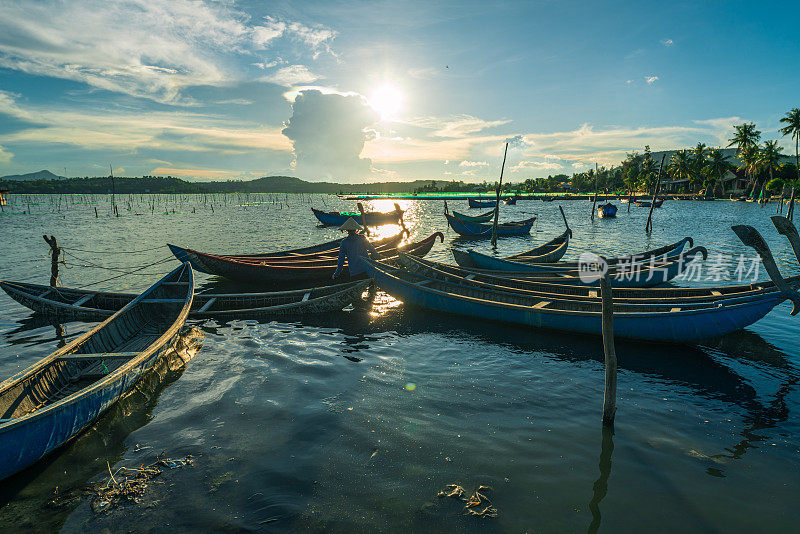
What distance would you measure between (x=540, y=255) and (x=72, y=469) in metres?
18.4

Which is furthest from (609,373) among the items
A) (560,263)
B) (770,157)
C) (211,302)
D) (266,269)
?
(770,157)

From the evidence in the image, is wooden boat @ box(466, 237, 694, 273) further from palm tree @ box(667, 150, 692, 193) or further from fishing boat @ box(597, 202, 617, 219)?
palm tree @ box(667, 150, 692, 193)

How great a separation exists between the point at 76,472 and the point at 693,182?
121571mm

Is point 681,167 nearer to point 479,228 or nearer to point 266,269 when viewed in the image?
point 479,228

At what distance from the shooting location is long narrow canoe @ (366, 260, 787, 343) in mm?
8188

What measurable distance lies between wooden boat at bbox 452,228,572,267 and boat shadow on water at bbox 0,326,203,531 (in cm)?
1262

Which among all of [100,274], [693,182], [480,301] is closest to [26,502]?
[480,301]

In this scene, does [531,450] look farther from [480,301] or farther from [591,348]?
[480,301]

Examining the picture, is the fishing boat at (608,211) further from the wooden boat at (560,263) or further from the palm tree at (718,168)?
the palm tree at (718,168)

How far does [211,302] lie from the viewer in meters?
11.7

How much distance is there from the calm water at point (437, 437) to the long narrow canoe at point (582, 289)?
132 centimetres

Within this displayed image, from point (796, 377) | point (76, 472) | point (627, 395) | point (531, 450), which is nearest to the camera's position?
point (76, 472)

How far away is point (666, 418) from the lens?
20.3 feet

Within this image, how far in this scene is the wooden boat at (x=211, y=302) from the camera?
11047 millimetres
